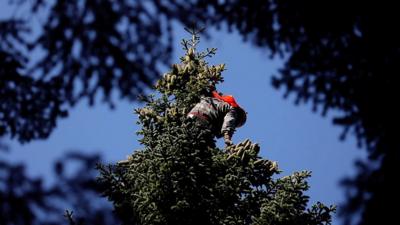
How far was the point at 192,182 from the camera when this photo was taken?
9.12 m

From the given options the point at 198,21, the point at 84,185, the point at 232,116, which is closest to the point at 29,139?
the point at 84,185

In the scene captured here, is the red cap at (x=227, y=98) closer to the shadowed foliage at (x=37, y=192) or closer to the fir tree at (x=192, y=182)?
the fir tree at (x=192, y=182)

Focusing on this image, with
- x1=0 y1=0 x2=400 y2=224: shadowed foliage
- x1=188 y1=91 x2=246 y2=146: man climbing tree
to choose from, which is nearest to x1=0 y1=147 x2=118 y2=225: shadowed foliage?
x1=0 y1=0 x2=400 y2=224: shadowed foliage

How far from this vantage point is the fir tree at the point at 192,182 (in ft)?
29.4

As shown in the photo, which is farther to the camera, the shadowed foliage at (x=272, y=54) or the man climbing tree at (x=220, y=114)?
the man climbing tree at (x=220, y=114)

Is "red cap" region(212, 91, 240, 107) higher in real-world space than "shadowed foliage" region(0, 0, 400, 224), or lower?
higher

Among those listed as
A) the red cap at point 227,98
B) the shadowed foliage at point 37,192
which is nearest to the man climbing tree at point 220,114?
the red cap at point 227,98

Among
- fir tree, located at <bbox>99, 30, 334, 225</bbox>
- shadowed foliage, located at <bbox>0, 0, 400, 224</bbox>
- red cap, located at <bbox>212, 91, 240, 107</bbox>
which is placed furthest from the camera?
red cap, located at <bbox>212, 91, 240, 107</bbox>

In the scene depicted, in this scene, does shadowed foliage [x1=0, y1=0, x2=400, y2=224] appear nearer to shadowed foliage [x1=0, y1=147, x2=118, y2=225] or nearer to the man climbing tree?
shadowed foliage [x1=0, y1=147, x2=118, y2=225]

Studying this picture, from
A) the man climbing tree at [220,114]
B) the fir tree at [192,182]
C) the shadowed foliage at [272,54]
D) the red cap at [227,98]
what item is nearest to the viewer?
the shadowed foliage at [272,54]

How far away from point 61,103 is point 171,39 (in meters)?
1.52

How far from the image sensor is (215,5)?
18.4 feet

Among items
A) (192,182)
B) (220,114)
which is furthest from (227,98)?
(192,182)

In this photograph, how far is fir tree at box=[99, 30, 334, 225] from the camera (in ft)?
29.4
